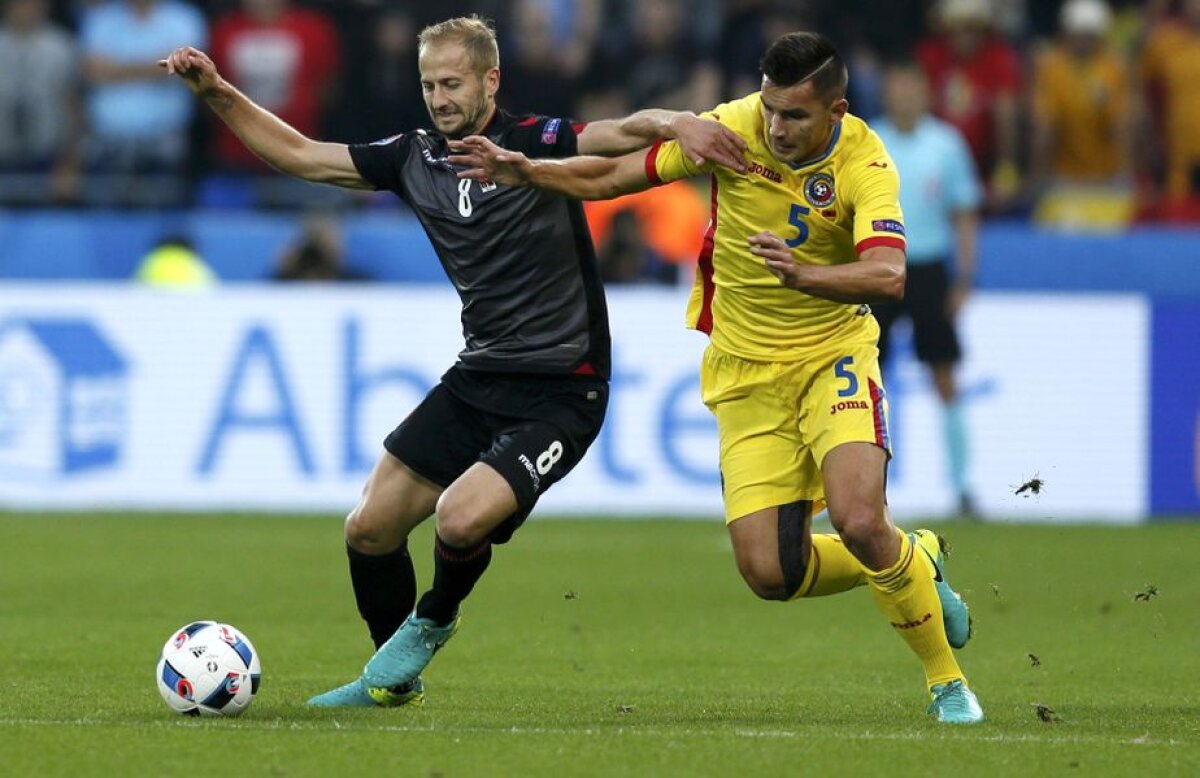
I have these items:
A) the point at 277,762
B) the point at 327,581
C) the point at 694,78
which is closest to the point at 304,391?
the point at 327,581

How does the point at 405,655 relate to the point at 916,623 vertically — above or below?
below

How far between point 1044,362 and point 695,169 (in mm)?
7687

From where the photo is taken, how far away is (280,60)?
1602cm

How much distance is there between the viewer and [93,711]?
6926mm

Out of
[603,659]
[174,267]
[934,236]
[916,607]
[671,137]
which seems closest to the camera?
[916,607]

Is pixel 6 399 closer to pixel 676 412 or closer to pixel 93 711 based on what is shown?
pixel 676 412

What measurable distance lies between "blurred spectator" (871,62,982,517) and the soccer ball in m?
7.22

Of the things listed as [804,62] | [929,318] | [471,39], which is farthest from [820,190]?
[929,318]

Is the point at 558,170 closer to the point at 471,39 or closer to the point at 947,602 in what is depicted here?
the point at 471,39

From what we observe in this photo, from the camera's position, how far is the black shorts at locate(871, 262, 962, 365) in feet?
44.0

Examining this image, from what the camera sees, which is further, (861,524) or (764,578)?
(764,578)

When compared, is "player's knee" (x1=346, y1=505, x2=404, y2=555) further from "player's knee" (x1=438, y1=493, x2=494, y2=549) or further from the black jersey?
the black jersey

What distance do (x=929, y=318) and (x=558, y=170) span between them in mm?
6802

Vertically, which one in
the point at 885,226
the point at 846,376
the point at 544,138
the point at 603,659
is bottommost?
the point at 603,659
